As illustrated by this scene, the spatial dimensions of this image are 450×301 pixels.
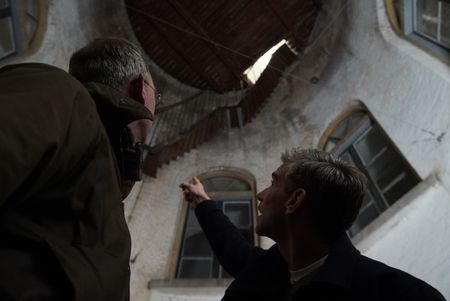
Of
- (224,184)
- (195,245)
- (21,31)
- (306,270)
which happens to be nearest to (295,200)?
(306,270)

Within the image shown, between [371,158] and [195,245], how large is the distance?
292 cm

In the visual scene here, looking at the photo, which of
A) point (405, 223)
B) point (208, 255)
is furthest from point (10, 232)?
point (208, 255)

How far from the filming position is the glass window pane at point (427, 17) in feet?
16.9

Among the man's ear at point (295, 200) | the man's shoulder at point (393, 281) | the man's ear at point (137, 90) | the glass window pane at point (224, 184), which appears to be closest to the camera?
the man's shoulder at point (393, 281)

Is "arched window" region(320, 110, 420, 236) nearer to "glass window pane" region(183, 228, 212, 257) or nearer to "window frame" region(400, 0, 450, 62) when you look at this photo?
"window frame" region(400, 0, 450, 62)

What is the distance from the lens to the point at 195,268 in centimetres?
609

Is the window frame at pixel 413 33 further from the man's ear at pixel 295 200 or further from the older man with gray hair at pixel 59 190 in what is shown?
the older man with gray hair at pixel 59 190

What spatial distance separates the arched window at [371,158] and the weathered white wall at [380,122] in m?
0.17

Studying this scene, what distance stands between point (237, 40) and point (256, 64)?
0.80m

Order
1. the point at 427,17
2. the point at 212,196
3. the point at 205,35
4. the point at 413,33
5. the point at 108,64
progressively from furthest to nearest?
the point at 205,35 < the point at 212,196 < the point at 413,33 < the point at 427,17 < the point at 108,64

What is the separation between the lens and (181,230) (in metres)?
6.58

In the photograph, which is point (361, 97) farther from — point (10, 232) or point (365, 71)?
point (10, 232)

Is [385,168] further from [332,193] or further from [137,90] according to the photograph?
[137,90]

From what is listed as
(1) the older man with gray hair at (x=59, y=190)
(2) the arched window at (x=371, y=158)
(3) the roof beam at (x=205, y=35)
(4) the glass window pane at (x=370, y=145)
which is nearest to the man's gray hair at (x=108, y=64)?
(1) the older man with gray hair at (x=59, y=190)
